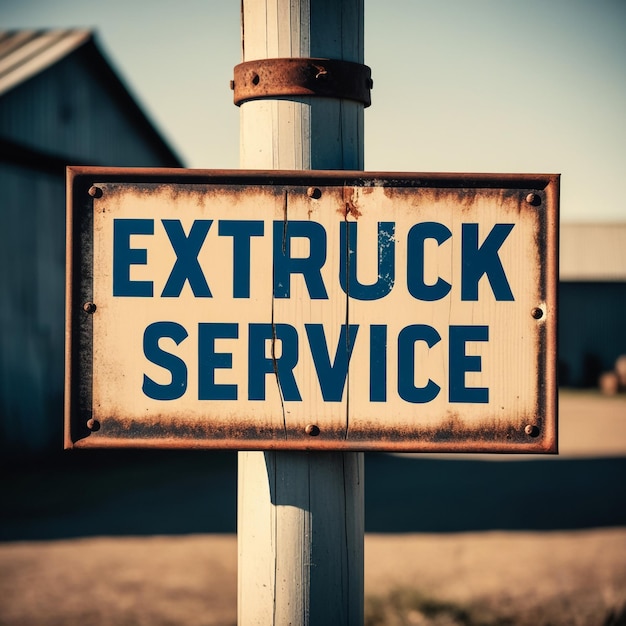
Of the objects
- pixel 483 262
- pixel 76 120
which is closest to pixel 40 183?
pixel 76 120

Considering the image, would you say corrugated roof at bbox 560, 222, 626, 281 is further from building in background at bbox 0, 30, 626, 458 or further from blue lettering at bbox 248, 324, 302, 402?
blue lettering at bbox 248, 324, 302, 402

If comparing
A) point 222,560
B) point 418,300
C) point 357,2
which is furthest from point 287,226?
point 222,560

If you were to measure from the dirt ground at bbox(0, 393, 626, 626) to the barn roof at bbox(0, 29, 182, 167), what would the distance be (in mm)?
6761

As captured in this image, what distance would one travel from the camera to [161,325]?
132 cm

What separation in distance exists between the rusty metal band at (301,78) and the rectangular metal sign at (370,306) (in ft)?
0.50

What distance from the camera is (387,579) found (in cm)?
606

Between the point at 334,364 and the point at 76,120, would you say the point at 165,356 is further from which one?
the point at 76,120

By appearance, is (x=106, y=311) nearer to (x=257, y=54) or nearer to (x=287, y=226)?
(x=287, y=226)

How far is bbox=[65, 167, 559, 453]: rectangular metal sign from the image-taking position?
1292 millimetres

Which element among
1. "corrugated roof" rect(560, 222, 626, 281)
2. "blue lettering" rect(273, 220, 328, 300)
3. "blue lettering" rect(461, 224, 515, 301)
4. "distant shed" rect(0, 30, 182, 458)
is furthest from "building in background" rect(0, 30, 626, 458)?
"corrugated roof" rect(560, 222, 626, 281)

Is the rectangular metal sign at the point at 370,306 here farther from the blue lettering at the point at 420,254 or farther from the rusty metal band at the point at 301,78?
the rusty metal band at the point at 301,78

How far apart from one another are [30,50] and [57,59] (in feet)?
2.69

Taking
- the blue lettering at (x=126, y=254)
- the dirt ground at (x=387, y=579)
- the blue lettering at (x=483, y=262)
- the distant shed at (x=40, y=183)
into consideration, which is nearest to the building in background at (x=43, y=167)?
the distant shed at (x=40, y=183)

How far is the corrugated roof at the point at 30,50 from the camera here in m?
11.0
